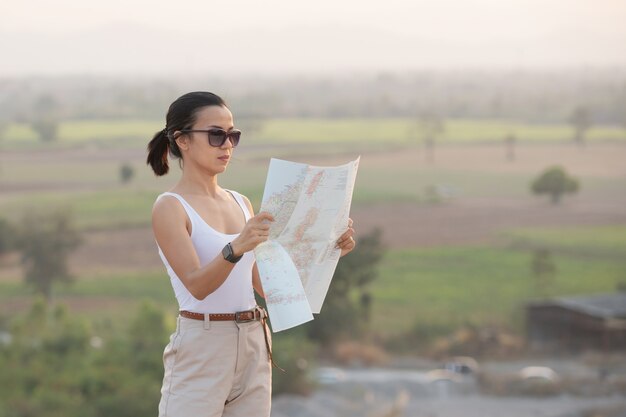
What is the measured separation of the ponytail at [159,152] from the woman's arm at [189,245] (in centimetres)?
21

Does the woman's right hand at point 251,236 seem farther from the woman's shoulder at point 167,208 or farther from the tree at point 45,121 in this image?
the tree at point 45,121

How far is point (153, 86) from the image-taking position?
6681 centimetres

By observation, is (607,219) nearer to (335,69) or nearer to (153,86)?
(153,86)

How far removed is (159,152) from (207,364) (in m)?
0.51

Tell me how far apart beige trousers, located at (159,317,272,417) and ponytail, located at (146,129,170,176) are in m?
0.39

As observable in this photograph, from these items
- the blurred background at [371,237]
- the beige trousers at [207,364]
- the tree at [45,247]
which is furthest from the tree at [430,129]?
the beige trousers at [207,364]

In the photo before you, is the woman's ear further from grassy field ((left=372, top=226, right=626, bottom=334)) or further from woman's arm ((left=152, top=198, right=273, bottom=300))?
grassy field ((left=372, top=226, right=626, bottom=334))

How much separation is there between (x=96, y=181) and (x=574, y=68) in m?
48.2

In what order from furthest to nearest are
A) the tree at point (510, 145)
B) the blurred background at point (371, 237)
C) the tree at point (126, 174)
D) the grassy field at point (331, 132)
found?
the tree at point (510, 145) → the grassy field at point (331, 132) → the tree at point (126, 174) → the blurred background at point (371, 237)

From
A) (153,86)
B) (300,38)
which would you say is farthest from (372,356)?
(300,38)

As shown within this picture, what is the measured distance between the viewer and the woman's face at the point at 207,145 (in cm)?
264

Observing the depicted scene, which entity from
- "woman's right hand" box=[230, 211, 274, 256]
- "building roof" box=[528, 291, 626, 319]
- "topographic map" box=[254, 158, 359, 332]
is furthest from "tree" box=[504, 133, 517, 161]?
"woman's right hand" box=[230, 211, 274, 256]

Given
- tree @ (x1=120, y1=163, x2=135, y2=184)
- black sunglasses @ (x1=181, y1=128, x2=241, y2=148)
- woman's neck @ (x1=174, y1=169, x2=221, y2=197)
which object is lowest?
tree @ (x1=120, y1=163, x2=135, y2=184)

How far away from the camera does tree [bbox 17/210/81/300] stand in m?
43.9
